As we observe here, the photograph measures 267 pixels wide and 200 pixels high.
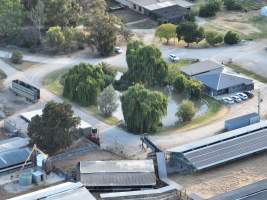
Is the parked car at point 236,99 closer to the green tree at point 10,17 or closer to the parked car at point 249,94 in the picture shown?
the parked car at point 249,94

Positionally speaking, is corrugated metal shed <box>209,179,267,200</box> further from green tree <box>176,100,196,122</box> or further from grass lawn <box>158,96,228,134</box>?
green tree <box>176,100,196,122</box>

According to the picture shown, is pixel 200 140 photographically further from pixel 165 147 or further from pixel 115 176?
pixel 115 176

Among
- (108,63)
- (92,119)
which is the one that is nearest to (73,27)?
(108,63)

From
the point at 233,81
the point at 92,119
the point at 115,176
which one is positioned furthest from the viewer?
the point at 233,81

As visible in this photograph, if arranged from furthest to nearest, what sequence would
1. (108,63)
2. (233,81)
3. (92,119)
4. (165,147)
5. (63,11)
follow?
(63,11), (108,63), (233,81), (92,119), (165,147)

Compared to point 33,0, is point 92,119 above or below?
below

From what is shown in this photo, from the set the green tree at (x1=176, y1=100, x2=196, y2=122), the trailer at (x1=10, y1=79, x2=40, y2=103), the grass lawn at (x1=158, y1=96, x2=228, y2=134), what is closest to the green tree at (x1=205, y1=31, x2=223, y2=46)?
the grass lawn at (x1=158, y1=96, x2=228, y2=134)

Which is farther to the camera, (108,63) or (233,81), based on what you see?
(108,63)

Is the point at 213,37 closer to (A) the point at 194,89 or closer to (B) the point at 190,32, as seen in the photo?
(B) the point at 190,32
